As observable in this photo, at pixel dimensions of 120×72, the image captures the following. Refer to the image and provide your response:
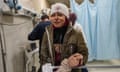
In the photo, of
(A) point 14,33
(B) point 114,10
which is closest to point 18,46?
(A) point 14,33

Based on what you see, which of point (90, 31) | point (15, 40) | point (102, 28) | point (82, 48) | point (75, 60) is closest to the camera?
point (75, 60)

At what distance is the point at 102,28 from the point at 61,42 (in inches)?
50.4

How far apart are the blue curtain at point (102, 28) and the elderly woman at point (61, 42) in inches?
47.7

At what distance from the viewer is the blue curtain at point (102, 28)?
262 cm

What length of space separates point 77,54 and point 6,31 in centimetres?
64

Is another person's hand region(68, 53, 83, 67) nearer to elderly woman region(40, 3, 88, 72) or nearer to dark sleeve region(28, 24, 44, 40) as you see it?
elderly woman region(40, 3, 88, 72)

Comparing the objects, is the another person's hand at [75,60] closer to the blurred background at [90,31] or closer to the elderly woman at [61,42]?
the elderly woman at [61,42]

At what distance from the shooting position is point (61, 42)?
59.5 inches

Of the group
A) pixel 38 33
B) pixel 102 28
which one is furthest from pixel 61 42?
pixel 102 28

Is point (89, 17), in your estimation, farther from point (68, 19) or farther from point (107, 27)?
point (68, 19)

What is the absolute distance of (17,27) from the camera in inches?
73.2

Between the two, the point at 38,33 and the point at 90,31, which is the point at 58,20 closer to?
the point at 38,33

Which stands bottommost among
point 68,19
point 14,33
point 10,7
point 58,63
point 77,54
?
point 58,63

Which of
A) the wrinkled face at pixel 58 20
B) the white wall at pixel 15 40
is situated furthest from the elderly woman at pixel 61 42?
the white wall at pixel 15 40
